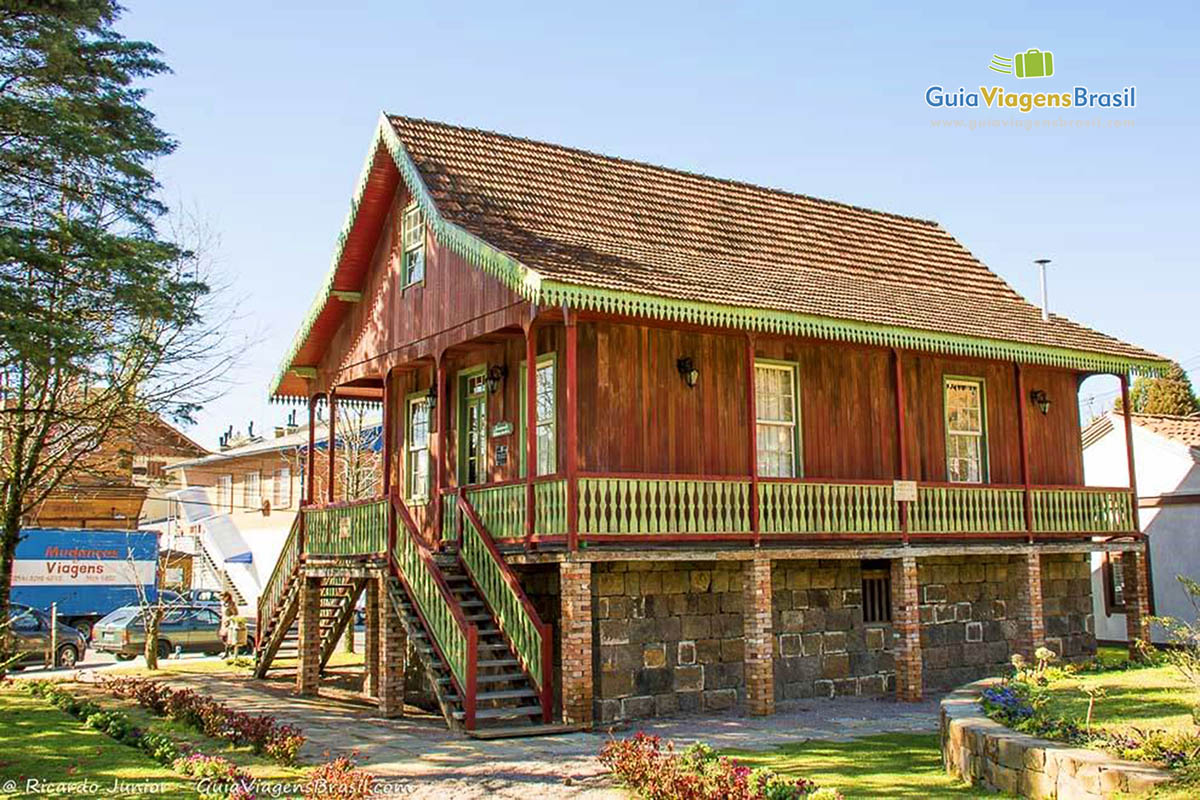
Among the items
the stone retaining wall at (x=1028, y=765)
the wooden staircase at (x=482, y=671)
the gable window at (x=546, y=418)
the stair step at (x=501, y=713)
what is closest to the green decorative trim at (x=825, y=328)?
the gable window at (x=546, y=418)

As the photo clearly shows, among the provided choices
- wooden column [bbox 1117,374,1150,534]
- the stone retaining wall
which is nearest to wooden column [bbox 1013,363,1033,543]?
wooden column [bbox 1117,374,1150,534]

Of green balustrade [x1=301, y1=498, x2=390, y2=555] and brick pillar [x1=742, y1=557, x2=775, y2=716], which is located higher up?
green balustrade [x1=301, y1=498, x2=390, y2=555]

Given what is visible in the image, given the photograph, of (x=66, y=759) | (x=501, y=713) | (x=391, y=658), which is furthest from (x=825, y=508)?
(x=66, y=759)

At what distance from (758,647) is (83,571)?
86.1ft

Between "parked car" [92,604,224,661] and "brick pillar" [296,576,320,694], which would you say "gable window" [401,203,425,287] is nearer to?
"brick pillar" [296,576,320,694]

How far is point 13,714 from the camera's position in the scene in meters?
17.8

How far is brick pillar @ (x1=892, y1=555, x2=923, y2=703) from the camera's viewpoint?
18.0m

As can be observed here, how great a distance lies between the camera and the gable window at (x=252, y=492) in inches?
1880

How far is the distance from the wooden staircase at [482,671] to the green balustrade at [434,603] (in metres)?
0.18

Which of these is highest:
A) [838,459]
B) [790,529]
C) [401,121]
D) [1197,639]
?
[401,121]

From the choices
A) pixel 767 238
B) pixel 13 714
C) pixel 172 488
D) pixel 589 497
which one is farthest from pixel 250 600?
pixel 589 497

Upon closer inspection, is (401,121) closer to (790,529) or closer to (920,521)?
(790,529)

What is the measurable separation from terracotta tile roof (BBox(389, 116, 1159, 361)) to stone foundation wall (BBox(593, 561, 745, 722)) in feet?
13.2

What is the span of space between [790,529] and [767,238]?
22.4 feet
